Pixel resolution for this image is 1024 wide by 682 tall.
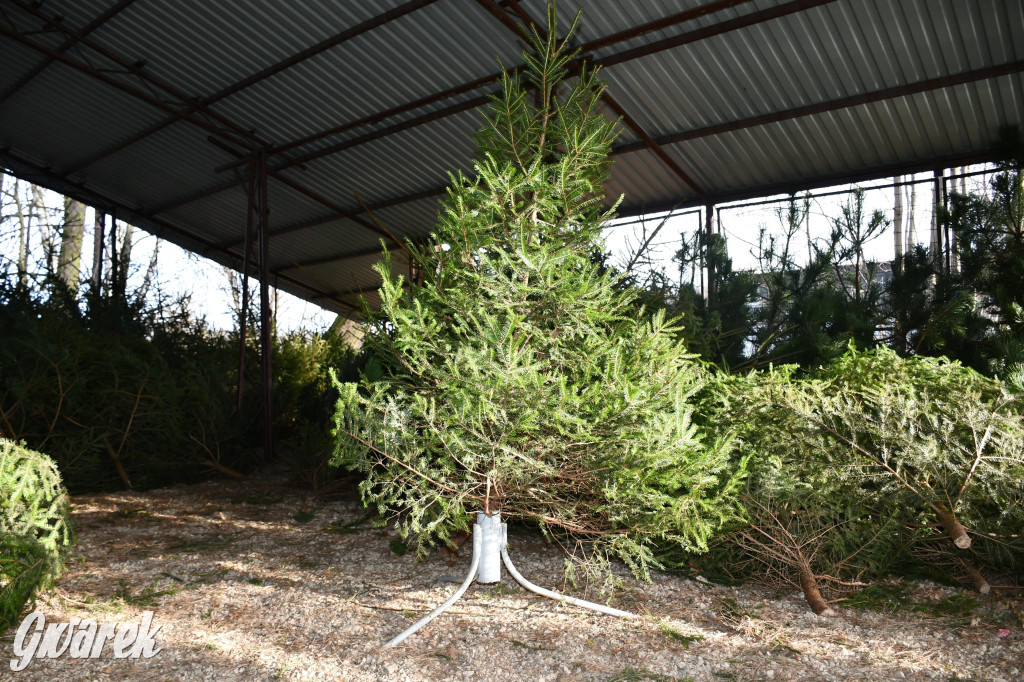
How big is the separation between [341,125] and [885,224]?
24.9ft

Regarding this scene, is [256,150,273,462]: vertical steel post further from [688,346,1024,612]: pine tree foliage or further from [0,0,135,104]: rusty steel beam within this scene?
[688,346,1024,612]: pine tree foliage

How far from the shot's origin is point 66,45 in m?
9.70

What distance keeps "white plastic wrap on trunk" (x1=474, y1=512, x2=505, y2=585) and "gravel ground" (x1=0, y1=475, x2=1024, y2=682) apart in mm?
135

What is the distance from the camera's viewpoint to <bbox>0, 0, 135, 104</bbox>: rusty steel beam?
8.82 meters

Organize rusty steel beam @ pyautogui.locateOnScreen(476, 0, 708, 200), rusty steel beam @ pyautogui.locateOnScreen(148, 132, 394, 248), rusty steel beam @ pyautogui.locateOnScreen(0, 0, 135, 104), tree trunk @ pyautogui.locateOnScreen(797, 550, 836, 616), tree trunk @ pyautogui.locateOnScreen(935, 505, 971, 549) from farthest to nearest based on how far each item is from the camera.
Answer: rusty steel beam @ pyautogui.locateOnScreen(148, 132, 394, 248), rusty steel beam @ pyautogui.locateOnScreen(0, 0, 135, 104), rusty steel beam @ pyautogui.locateOnScreen(476, 0, 708, 200), tree trunk @ pyautogui.locateOnScreen(797, 550, 836, 616), tree trunk @ pyautogui.locateOnScreen(935, 505, 971, 549)

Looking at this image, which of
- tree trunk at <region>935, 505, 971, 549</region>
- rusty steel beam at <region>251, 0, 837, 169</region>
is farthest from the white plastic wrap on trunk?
rusty steel beam at <region>251, 0, 837, 169</region>

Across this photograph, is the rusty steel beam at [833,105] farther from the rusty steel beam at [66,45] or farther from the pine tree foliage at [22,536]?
the pine tree foliage at [22,536]

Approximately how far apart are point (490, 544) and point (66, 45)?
32.5 ft

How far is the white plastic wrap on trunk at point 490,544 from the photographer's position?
14.1 feet

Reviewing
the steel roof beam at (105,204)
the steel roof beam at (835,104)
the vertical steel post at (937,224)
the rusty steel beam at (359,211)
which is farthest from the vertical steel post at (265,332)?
the vertical steel post at (937,224)

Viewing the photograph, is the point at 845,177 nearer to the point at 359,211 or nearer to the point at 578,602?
the point at 578,602

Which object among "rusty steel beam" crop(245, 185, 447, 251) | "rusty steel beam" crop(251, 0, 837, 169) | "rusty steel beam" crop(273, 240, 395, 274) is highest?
"rusty steel beam" crop(251, 0, 837, 169)

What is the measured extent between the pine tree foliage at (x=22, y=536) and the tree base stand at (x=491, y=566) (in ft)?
7.12

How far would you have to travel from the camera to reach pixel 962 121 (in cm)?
803
